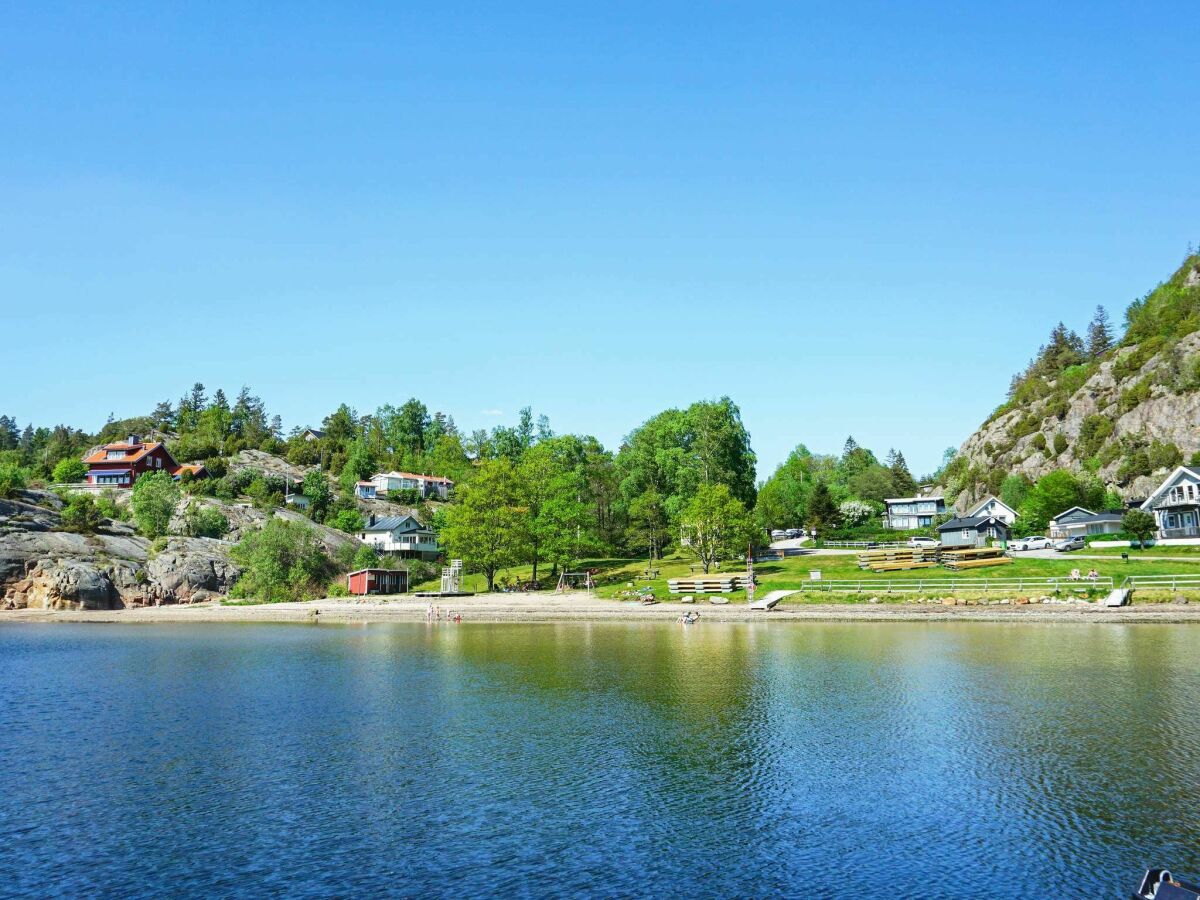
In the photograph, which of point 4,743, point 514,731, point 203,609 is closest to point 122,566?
point 203,609

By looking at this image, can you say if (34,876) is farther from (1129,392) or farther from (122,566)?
(1129,392)

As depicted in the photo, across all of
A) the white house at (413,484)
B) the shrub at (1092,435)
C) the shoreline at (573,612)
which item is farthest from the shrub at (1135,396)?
the white house at (413,484)

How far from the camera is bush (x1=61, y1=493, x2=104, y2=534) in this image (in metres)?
110

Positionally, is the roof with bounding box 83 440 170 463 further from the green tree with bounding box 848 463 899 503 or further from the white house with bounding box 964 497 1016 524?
the green tree with bounding box 848 463 899 503

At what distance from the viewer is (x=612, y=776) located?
25.8 meters

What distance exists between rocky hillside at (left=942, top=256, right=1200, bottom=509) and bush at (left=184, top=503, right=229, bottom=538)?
140378mm

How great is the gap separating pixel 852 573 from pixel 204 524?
9129 centimetres

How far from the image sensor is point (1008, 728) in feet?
103

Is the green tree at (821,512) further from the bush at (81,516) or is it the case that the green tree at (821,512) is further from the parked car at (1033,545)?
the bush at (81,516)

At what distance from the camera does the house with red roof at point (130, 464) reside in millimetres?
150375

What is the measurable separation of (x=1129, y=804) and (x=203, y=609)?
98479 millimetres

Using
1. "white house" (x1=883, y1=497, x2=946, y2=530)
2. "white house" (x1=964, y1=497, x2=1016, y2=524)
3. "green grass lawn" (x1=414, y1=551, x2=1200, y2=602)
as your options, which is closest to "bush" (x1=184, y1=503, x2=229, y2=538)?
"green grass lawn" (x1=414, y1=551, x2=1200, y2=602)

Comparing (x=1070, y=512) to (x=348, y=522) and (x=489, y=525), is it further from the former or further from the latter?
(x=348, y=522)

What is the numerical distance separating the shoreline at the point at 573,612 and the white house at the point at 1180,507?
43320mm
